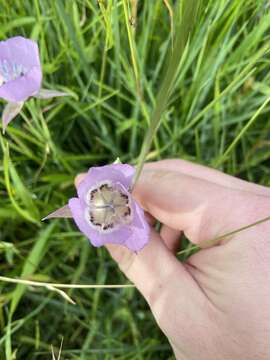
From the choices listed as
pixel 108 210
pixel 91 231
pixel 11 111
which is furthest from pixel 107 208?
pixel 11 111

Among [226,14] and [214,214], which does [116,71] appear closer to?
[226,14]

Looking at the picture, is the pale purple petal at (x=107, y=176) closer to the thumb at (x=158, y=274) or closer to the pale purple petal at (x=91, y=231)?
the pale purple petal at (x=91, y=231)

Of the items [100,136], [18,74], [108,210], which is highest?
[18,74]

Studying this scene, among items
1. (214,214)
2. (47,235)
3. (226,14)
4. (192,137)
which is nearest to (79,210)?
(214,214)

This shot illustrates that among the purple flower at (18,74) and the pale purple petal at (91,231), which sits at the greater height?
the purple flower at (18,74)

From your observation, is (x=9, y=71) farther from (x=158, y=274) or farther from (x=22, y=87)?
(x=158, y=274)

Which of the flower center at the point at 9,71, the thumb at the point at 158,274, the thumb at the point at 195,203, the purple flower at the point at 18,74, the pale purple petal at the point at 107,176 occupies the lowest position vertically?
the thumb at the point at 158,274

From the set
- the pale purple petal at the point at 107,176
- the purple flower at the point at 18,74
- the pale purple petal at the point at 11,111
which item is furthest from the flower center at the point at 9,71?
the pale purple petal at the point at 107,176
